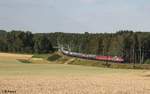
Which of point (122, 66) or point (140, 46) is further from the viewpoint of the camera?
point (140, 46)

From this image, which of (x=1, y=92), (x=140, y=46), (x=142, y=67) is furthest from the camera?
(x=140, y=46)

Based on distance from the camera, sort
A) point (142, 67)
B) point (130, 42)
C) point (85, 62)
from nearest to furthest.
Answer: point (142, 67) < point (85, 62) < point (130, 42)

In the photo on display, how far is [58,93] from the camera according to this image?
33031 millimetres

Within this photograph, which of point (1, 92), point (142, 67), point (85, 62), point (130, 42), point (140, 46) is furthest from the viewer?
point (130, 42)

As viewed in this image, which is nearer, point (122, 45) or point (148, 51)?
point (148, 51)

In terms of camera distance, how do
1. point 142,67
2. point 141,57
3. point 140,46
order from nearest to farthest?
point 142,67 < point 141,57 < point 140,46

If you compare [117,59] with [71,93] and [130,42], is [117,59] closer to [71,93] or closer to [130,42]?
[130,42]

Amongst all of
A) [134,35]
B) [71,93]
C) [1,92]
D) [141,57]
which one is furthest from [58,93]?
[134,35]

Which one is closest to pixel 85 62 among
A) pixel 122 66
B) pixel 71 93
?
pixel 122 66

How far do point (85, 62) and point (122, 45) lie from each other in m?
45.3

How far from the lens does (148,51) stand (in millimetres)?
162375

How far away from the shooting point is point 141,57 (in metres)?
155

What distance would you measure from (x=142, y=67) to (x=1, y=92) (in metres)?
83.4

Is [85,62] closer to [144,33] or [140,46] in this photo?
[140,46]
